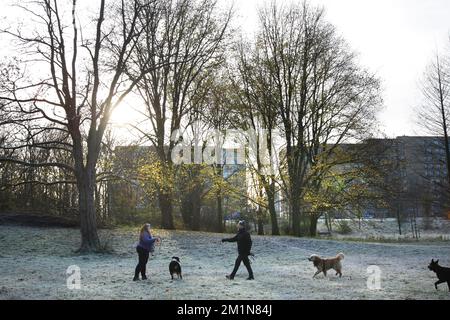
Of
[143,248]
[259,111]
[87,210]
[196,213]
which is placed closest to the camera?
[143,248]

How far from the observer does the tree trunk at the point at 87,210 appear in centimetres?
2161

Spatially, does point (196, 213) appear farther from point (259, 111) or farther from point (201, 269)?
point (201, 269)

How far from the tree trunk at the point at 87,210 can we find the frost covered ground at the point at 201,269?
0.92 metres

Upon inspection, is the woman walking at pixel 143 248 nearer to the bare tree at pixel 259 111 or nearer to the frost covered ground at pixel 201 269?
the frost covered ground at pixel 201 269

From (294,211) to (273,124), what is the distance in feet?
21.4

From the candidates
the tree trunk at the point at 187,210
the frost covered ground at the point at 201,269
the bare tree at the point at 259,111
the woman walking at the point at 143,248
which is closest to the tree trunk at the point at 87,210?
the frost covered ground at the point at 201,269

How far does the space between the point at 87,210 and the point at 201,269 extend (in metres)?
7.69

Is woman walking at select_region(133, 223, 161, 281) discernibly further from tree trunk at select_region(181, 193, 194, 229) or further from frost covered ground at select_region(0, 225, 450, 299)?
tree trunk at select_region(181, 193, 194, 229)

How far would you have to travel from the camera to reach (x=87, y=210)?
21766 millimetres

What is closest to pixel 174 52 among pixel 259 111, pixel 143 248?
pixel 259 111

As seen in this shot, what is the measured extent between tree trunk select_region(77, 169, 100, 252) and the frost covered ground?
0.92m

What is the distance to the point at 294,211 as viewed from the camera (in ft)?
107
